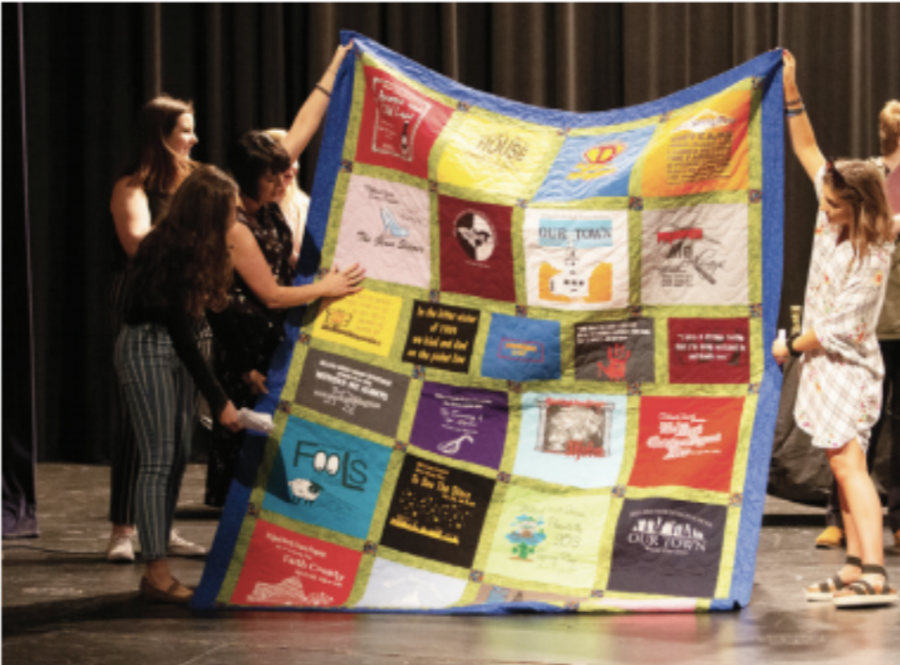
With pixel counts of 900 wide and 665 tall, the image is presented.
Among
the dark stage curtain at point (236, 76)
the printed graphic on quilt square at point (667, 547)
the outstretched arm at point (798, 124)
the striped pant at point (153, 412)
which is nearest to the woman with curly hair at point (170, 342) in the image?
the striped pant at point (153, 412)

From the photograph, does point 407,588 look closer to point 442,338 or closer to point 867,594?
point 442,338

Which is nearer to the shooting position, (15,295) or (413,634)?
(413,634)

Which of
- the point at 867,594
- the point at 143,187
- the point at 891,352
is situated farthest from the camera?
the point at 891,352

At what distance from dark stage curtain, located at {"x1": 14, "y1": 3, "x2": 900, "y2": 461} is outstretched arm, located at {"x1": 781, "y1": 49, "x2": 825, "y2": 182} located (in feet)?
7.72

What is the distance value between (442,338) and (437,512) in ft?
1.46

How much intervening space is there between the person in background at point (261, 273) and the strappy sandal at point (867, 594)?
1.43 m

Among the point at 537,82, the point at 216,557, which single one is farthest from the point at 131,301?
the point at 537,82

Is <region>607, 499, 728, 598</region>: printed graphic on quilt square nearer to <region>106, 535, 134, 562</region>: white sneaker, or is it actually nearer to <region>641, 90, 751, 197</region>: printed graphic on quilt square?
<region>641, 90, 751, 197</region>: printed graphic on quilt square

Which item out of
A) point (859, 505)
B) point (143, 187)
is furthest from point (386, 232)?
point (859, 505)

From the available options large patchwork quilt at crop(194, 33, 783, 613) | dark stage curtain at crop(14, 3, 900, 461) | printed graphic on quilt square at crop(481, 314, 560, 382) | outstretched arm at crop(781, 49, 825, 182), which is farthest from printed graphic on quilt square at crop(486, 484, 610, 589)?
dark stage curtain at crop(14, 3, 900, 461)

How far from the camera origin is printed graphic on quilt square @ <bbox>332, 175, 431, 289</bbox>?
281cm

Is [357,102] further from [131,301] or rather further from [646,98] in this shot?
[646,98]

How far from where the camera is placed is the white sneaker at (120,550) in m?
3.25

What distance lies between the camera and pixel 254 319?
292cm
